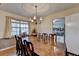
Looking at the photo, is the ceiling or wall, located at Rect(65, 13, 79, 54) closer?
the ceiling

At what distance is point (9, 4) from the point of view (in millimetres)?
1396

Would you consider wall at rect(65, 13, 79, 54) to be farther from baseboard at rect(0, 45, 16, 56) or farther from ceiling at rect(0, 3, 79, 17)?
baseboard at rect(0, 45, 16, 56)

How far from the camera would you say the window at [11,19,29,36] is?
1538 mm

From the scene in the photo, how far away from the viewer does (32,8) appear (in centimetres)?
151

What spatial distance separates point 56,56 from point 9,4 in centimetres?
97

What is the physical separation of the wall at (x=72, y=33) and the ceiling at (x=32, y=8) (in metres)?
0.21

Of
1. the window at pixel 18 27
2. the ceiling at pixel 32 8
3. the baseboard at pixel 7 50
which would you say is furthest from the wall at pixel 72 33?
the baseboard at pixel 7 50

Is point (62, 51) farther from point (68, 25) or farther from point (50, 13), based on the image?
point (50, 13)

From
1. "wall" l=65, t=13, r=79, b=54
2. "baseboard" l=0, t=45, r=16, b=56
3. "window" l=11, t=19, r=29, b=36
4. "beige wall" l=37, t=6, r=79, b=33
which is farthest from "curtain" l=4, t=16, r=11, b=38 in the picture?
"wall" l=65, t=13, r=79, b=54

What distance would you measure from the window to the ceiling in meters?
0.14

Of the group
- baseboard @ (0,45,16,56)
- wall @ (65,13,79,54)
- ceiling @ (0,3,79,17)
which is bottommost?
baseboard @ (0,45,16,56)

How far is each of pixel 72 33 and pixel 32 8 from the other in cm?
78

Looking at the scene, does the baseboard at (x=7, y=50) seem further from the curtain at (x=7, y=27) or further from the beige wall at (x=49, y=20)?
the beige wall at (x=49, y=20)

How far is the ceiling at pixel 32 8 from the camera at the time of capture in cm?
141
